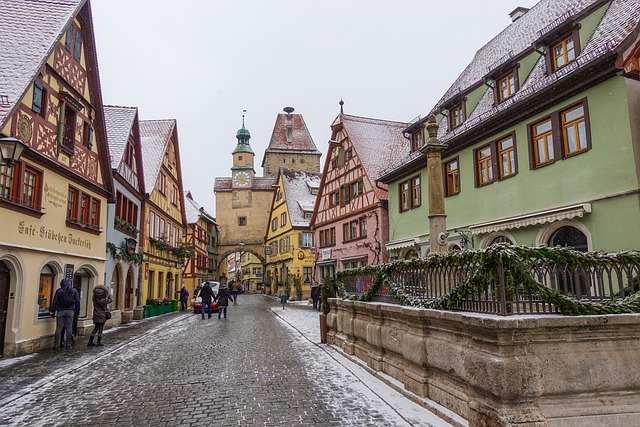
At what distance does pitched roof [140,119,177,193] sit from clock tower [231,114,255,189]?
34.5m

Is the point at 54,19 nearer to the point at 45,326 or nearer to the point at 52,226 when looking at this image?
the point at 52,226

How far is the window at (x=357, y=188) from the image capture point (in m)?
26.4

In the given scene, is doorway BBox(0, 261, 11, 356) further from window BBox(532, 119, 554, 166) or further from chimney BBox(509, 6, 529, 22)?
chimney BBox(509, 6, 529, 22)

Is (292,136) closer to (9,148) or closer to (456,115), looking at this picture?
(456,115)

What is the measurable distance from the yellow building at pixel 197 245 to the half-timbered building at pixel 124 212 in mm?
11984

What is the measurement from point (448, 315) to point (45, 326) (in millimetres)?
11285

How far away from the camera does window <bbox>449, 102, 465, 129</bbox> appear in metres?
17.9

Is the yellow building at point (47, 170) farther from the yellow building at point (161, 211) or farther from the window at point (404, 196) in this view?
the window at point (404, 196)

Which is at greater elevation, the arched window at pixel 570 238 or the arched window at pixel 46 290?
the arched window at pixel 570 238


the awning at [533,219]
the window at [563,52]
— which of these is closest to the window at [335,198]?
the awning at [533,219]

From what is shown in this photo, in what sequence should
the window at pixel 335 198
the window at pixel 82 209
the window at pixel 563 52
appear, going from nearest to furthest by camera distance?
1. the window at pixel 563 52
2. the window at pixel 82 209
3. the window at pixel 335 198

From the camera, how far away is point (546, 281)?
15.9 ft

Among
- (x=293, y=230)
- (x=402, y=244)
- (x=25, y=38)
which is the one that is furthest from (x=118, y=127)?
(x=293, y=230)

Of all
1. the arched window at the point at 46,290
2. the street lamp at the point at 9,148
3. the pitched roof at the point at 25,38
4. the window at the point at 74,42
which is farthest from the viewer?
the window at the point at 74,42
